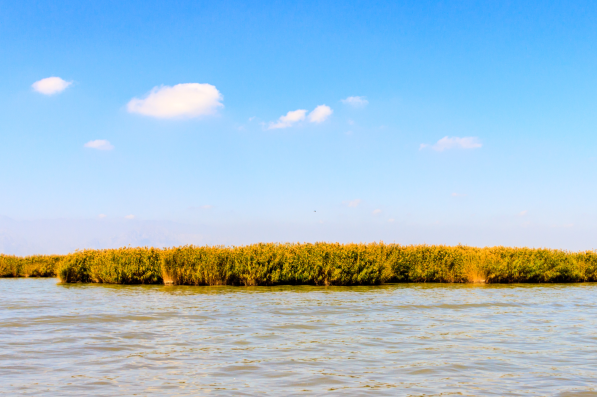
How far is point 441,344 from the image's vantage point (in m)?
9.26

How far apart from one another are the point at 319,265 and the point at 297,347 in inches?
558

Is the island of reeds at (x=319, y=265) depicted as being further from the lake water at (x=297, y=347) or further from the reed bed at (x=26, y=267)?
the reed bed at (x=26, y=267)

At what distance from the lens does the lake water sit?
6.59 m

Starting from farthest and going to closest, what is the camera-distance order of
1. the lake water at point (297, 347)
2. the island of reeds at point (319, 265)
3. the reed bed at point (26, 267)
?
the reed bed at point (26, 267), the island of reeds at point (319, 265), the lake water at point (297, 347)

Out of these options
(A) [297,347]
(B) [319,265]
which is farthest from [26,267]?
(A) [297,347]

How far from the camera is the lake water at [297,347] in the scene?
6586 millimetres

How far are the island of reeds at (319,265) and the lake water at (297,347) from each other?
19.4 feet

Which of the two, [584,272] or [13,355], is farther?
[584,272]

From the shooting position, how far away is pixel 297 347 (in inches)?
355

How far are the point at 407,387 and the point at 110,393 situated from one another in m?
3.98

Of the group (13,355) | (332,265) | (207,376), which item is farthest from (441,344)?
(332,265)

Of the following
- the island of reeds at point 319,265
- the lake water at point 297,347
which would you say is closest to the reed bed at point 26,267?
the island of reeds at point 319,265

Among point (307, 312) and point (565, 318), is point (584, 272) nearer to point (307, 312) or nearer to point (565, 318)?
point (565, 318)

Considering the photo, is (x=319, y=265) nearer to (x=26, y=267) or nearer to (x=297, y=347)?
(x=297, y=347)
